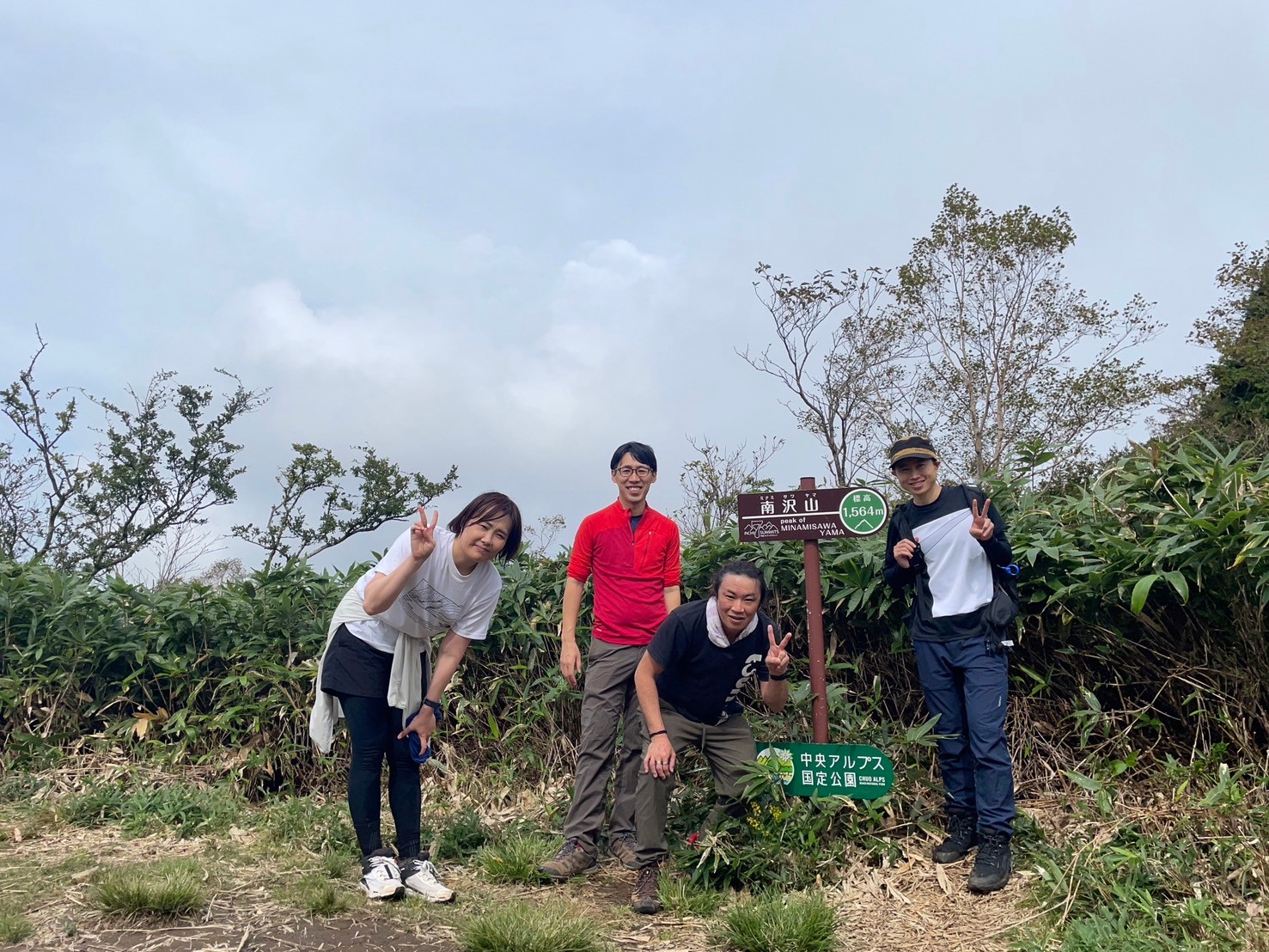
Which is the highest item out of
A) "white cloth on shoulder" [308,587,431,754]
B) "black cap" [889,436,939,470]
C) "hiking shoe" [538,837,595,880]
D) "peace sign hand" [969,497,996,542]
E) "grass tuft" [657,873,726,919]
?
"black cap" [889,436,939,470]

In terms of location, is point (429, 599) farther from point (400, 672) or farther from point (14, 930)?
point (14, 930)

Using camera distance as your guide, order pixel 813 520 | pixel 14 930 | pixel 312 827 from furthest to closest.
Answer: pixel 312 827 < pixel 813 520 < pixel 14 930

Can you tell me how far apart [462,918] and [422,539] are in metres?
1.36

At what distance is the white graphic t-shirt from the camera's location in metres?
3.53

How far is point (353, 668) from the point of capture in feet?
11.6

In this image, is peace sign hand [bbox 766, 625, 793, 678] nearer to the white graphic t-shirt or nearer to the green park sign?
the green park sign

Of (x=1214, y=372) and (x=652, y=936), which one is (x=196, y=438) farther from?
(x=1214, y=372)

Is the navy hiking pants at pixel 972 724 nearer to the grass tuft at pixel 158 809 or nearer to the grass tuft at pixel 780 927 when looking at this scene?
the grass tuft at pixel 780 927

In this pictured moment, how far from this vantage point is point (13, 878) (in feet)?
12.5

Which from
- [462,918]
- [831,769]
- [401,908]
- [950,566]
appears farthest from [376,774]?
[950,566]

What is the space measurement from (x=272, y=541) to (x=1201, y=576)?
18.0m

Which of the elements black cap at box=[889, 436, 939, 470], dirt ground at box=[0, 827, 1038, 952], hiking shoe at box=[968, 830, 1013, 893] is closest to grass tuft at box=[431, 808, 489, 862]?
dirt ground at box=[0, 827, 1038, 952]

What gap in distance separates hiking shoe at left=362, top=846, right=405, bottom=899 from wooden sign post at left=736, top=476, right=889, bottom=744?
1845 mm

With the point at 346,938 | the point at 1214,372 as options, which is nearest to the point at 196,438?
the point at 346,938
